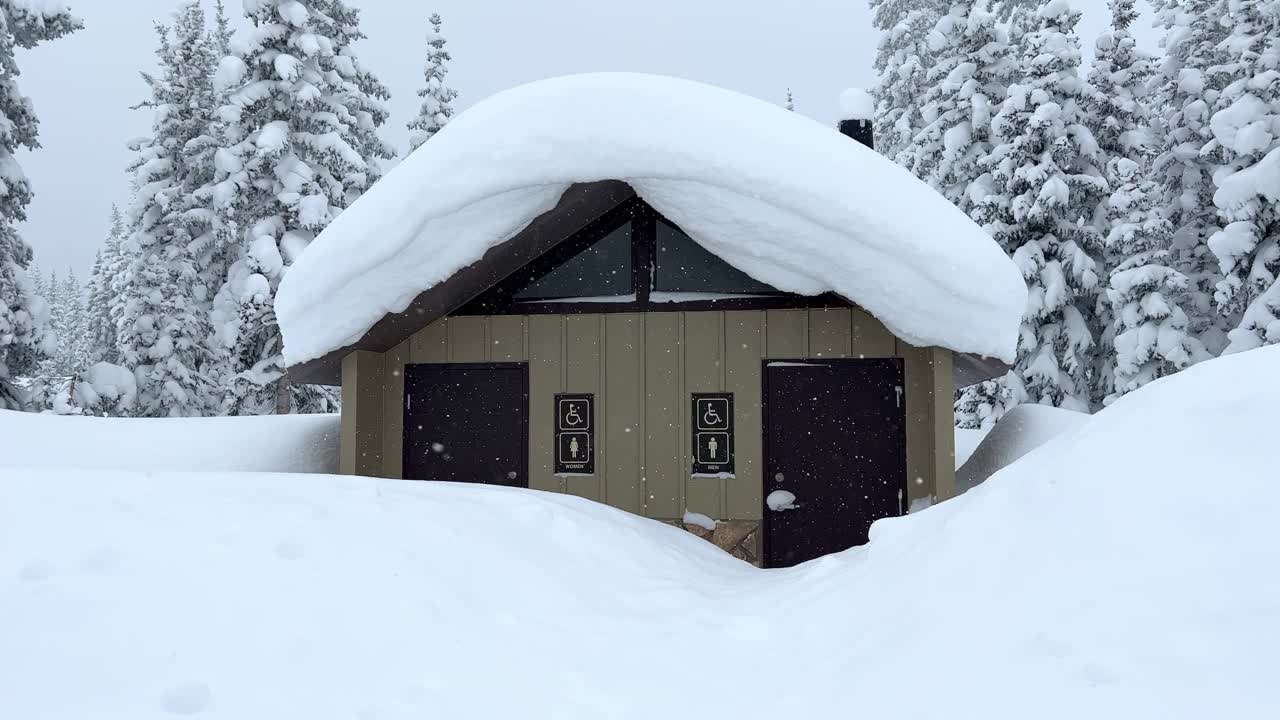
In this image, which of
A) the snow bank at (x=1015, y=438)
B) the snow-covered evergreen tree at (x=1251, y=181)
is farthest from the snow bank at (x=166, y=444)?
the snow-covered evergreen tree at (x=1251, y=181)

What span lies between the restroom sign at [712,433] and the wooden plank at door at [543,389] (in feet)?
4.83

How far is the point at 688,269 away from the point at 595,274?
979 mm

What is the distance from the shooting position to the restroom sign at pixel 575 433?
9.41 meters

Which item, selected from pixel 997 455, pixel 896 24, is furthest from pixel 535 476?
pixel 896 24

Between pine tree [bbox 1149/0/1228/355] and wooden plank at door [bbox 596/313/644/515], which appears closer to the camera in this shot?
wooden plank at door [bbox 596/313/644/515]

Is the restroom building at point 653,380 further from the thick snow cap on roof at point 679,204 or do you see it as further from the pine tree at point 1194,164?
the pine tree at point 1194,164

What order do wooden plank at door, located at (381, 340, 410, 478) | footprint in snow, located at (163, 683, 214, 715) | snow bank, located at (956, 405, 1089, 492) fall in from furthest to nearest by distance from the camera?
snow bank, located at (956, 405, 1089, 492) → wooden plank at door, located at (381, 340, 410, 478) → footprint in snow, located at (163, 683, 214, 715)

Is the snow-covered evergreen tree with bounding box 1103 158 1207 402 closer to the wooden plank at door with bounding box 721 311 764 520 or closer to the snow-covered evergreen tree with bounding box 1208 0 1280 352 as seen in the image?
the snow-covered evergreen tree with bounding box 1208 0 1280 352

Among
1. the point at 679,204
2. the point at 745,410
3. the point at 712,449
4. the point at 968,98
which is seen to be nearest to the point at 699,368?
the point at 745,410

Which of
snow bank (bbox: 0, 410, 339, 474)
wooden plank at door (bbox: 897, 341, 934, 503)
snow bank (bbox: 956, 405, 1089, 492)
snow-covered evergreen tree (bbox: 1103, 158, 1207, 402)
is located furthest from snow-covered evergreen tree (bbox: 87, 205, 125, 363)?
snow-covered evergreen tree (bbox: 1103, 158, 1207, 402)

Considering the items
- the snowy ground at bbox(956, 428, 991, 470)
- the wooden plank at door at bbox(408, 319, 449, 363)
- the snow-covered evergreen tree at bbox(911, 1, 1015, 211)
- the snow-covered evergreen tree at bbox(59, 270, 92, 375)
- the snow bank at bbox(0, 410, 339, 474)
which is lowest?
the snowy ground at bbox(956, 428, 991, 470)

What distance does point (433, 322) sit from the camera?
31.6 feet

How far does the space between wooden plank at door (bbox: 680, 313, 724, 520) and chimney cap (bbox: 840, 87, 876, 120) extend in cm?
376

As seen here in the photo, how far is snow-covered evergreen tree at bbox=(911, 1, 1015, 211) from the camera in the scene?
18.6 meters
